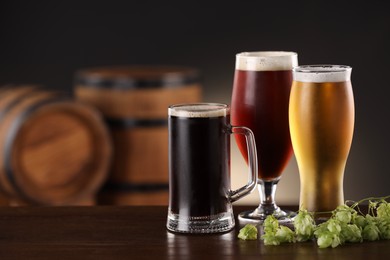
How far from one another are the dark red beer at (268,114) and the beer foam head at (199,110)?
0.14 metres

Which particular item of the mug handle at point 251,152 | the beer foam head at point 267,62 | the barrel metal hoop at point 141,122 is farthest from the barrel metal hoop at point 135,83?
the mug handle at point 251,152

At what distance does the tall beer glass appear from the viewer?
1.39 meters

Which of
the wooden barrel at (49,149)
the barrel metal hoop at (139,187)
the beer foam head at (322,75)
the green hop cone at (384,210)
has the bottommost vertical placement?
the barrel metal hoop at (139,187)

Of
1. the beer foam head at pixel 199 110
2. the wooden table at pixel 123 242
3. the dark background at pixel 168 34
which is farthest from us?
the dark background at pixel 168 34

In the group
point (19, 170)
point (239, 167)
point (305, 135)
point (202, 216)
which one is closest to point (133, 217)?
point (202, 216)

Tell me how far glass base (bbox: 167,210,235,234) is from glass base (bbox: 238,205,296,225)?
0.07m

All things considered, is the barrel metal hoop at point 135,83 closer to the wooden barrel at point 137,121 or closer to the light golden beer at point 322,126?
the wooden barrel at point 137,121

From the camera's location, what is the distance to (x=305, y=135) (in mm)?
1283

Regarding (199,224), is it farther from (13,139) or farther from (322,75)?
(13,139)

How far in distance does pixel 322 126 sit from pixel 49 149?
196 cm

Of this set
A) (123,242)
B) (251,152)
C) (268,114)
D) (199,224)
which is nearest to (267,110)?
(268,114)

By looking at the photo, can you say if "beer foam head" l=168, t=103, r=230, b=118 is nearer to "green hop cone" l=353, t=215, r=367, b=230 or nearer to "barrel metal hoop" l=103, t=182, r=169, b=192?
"green hop cone" l=353, t=215, r=367, b=230

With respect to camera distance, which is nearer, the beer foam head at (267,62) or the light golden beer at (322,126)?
the light golden beer at (322,126)

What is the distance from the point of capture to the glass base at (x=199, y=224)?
1.25 m
